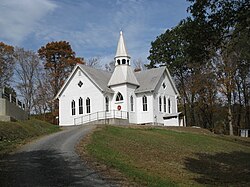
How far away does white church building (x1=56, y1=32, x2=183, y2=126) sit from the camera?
39969 millimetres

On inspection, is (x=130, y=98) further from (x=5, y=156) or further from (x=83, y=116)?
(x=5, y=156)

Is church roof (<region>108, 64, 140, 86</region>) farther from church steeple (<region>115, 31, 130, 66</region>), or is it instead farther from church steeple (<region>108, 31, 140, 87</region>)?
church steeple (<region>115, 31, 130, 66</region>)

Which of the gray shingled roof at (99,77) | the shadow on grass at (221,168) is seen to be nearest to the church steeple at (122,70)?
the gray shingled roof at (99,77)

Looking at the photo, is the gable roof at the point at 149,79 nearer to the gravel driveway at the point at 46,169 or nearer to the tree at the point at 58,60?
the tree at the point at 58,60

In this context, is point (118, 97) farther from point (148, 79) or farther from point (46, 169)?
point (46, 169)

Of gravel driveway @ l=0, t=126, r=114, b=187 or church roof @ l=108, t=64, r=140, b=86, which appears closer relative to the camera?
gravel driveway @ l=0, t=126, r=114, b=187

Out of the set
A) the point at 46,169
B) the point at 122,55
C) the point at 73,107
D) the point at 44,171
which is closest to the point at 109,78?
the point at 122,55

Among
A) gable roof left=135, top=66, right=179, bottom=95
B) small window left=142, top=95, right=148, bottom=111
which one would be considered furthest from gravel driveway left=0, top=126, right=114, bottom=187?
gable roof left=135, top=66, right=179, bottom=95

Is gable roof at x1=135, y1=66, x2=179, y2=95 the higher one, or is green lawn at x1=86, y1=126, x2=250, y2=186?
gable roof at x1=135, y1=66, x2=179, y2=95

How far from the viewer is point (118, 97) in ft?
134

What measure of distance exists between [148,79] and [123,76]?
11.1 feet

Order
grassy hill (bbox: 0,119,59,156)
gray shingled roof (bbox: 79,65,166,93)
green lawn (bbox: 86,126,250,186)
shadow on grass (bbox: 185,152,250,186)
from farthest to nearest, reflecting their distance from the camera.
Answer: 1. gray shingled roof (bbox: 79,65,166,93)
2. grassy hill (bbox: 0,119,59,156)
3. shadow on grass (bbox: 185,152,250,186)
4. green lawn (bbox: 86,126,250,186)

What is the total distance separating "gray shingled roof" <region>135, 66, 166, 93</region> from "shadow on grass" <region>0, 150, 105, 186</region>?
24732 millimetres

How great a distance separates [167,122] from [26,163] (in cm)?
2870
